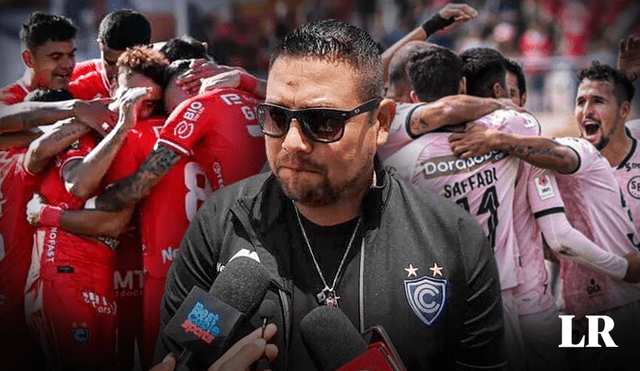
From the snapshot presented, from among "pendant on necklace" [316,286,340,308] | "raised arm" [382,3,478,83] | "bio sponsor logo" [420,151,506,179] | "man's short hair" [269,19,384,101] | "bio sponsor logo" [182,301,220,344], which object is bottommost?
"bio sponsor logo" [420,151,506,179]

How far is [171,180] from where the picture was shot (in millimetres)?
3588

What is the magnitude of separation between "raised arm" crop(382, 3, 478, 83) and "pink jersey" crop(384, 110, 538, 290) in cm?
61

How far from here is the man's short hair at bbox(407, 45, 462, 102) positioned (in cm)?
385

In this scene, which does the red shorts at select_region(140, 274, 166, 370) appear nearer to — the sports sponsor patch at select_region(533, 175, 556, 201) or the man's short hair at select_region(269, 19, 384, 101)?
the man's short hair at select_region(269, 19, 384, 101)

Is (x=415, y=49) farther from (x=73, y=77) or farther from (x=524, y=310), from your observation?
(x=73, y=77)

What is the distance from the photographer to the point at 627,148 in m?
4.28

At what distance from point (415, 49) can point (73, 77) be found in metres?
1.51

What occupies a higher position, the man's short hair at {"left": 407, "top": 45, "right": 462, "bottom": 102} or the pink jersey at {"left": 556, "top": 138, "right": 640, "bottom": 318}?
the man's short hair at {"left": 407, "top": 45, "right": 462, "bottom": 102}

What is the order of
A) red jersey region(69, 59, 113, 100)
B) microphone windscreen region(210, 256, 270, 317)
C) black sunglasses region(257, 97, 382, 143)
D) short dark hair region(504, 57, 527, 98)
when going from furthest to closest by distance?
1. short dark hair region(504, 57, 527, 98)
2. red jersey region(69, 59, 113, 100)
3. black sunglasses region(257, 97, 382, 143)
4. microphone windscreen region(210, 256, 270, 317)

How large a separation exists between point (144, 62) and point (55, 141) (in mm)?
479

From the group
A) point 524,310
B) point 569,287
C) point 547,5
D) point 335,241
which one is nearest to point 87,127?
point 335,241

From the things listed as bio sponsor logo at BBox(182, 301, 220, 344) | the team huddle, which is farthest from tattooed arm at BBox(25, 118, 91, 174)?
bio sponsor logo at BBox(182, 301, 220, 344)

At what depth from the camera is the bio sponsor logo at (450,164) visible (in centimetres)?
372

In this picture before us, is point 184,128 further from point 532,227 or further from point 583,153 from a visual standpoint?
point 583,153
